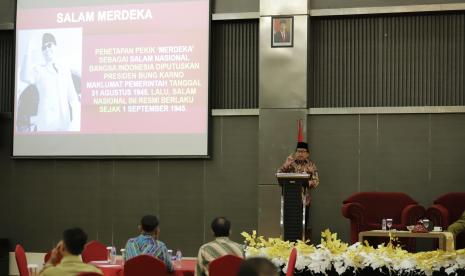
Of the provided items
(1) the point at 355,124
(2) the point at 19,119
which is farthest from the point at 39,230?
(1) the point at 355,124

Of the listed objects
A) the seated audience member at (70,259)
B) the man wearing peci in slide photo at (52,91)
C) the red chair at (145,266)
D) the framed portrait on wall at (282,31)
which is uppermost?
the framed portrait on wall at (282,31)

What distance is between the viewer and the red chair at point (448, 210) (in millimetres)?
9195

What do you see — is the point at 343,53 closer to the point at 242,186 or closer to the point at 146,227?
the point at 242,186

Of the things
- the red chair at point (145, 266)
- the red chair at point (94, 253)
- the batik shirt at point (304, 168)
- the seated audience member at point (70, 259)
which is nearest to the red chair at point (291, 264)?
the red chair at point (145, 266)

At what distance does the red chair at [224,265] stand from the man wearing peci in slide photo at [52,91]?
642 cm

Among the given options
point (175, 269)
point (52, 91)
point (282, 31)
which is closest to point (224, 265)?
point (175, 269)

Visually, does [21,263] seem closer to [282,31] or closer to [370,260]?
[370,260]

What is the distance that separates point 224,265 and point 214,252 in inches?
19.0

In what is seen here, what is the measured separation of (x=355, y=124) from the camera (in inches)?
412

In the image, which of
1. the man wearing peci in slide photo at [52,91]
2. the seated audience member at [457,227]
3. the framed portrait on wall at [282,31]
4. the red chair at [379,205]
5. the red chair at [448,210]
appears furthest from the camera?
the man wearing peci in slide photo at [52,91]

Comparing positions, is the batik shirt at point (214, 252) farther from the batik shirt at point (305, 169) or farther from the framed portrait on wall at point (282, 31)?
the framed portrait on wall at point (282, 31)

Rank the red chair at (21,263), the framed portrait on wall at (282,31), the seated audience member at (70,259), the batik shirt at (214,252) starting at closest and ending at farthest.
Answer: the seated audience member at (70,259)
the batik shirt at (214,252)
the red chair at (21,263)
the framed portrait on wall at (282,31)

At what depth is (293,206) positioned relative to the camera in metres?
8.67

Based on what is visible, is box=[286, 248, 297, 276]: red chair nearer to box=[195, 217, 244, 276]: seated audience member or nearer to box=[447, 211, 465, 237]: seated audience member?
box=[195, 217, 244, 276]: seated audience member
